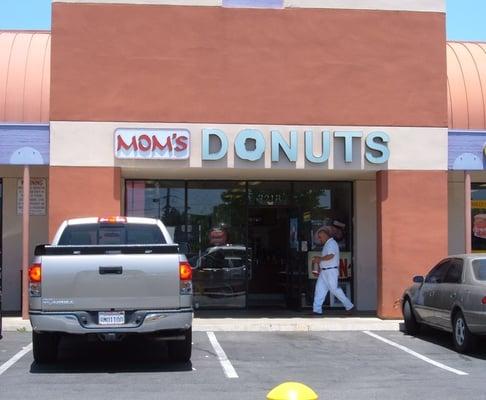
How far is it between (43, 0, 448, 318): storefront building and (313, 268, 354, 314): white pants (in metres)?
0.95

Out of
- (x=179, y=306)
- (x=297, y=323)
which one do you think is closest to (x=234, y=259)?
(x=297, y=323)

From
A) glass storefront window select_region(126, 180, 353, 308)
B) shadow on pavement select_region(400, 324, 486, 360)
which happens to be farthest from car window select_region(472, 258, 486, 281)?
glass storefront window select_region(126, 180, 353, 308)

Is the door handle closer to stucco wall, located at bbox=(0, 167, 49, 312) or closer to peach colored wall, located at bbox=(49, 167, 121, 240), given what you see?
peach colored wall, located at bbox=(49, 167, 121, 240)

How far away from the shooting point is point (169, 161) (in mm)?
13977

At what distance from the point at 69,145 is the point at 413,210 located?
7.01 m

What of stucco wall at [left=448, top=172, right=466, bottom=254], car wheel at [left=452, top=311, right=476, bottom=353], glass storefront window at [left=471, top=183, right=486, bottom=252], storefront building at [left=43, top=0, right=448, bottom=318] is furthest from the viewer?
glass storefront window at [left=471, top=183, right=486, bottom=252]

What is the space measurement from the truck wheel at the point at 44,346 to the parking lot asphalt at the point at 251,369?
133 mm

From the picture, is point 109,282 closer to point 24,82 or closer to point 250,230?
point 250,230

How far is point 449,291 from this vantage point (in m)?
11.4

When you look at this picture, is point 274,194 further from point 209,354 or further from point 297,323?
point 209,354

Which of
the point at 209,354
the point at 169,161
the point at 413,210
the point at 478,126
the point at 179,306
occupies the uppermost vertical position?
the point at 478,126

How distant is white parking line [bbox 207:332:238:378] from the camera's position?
9.27 metres

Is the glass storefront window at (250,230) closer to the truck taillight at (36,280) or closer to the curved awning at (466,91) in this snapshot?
the curved awning at (466,91)

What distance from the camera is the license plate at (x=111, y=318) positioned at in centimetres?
878
